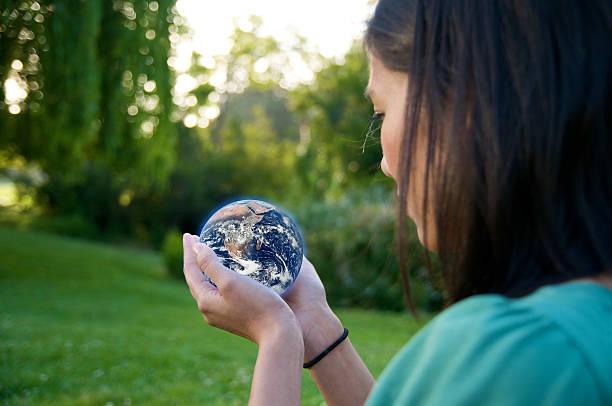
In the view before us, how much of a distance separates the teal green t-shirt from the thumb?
85 centimetres

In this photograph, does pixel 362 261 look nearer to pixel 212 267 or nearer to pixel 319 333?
pixel 319 333

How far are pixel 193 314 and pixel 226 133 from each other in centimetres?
1961

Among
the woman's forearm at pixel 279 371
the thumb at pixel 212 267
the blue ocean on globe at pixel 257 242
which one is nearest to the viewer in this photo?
the woman's forearm at pixel 279 371

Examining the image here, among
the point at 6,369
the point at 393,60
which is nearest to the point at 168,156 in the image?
the point at 6,369

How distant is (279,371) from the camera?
1.38 meters

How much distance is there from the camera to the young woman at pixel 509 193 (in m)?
0.80

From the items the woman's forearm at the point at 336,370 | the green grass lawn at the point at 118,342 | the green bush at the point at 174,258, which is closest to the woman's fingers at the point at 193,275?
the woman's forearm at the point at 336,370

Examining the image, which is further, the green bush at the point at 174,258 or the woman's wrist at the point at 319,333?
the green bush at the point at 174,258

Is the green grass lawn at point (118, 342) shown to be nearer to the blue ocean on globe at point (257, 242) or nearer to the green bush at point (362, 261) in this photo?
the green bush at point (362, 261)

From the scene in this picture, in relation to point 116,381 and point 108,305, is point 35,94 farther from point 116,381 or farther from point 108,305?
point 116,381

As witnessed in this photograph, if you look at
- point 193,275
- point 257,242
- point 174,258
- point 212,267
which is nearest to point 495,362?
point 212,267

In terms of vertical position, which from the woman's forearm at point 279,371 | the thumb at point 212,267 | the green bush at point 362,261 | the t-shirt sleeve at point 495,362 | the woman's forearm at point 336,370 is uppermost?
the t-shirt sleeve at point 495,362

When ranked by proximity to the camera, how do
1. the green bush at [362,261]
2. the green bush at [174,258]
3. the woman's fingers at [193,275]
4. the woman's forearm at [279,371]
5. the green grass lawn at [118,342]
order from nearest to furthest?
the woman's forearm at [279,371] → the woman's fingers at [193,275] → the green grass lawn at [118,342] → the green bush at [362,261] → the green bush at [174,258]

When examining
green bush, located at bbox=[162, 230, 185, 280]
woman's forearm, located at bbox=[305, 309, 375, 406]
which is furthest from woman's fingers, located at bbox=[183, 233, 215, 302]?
green bush, located at bbox=[162, 230, 185, 280]
